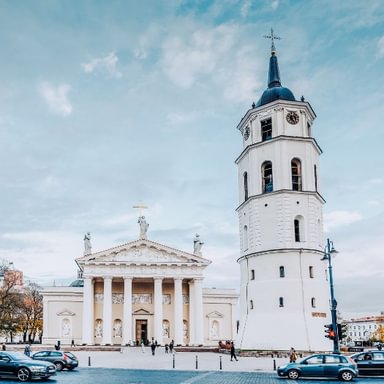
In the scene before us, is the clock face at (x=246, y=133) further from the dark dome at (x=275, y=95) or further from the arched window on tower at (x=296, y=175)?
the arched window on tower at (x=296, y=175)

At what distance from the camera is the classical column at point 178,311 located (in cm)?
6306

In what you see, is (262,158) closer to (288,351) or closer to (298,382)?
(288,351)

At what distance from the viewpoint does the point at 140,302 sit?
67812 millimetres

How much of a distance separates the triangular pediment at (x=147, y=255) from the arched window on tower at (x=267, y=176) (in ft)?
70.2

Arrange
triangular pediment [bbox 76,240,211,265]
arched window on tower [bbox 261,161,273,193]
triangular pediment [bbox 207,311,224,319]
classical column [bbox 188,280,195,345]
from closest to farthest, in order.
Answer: arched window on tower [bbox 261,161,273,193] < classical column [bbox 188,280,195,345] < triangular pediment [bbox 76,240,211,265] < triangular pediment [bbox 207,311,224,319]

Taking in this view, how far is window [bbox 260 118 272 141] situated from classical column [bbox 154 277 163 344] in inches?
980

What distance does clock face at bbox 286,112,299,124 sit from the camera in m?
45.7

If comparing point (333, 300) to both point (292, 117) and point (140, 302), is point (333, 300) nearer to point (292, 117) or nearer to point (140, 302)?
point (292, 117)

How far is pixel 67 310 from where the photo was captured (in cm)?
6731

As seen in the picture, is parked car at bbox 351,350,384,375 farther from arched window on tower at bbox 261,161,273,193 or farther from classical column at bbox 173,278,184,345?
classical column at bbox 173,278,184,345

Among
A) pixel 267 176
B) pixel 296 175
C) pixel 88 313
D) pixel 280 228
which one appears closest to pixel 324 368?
pixel 280 228

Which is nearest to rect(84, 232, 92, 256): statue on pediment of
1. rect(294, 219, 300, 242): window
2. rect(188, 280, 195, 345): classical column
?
rect(188, 280, 195, 345): classical column

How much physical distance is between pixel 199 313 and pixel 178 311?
7.94 feet

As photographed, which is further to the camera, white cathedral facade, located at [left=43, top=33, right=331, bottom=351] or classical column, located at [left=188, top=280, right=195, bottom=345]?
classical column, located at [left=188, top=280, right=195, bottom=345]
